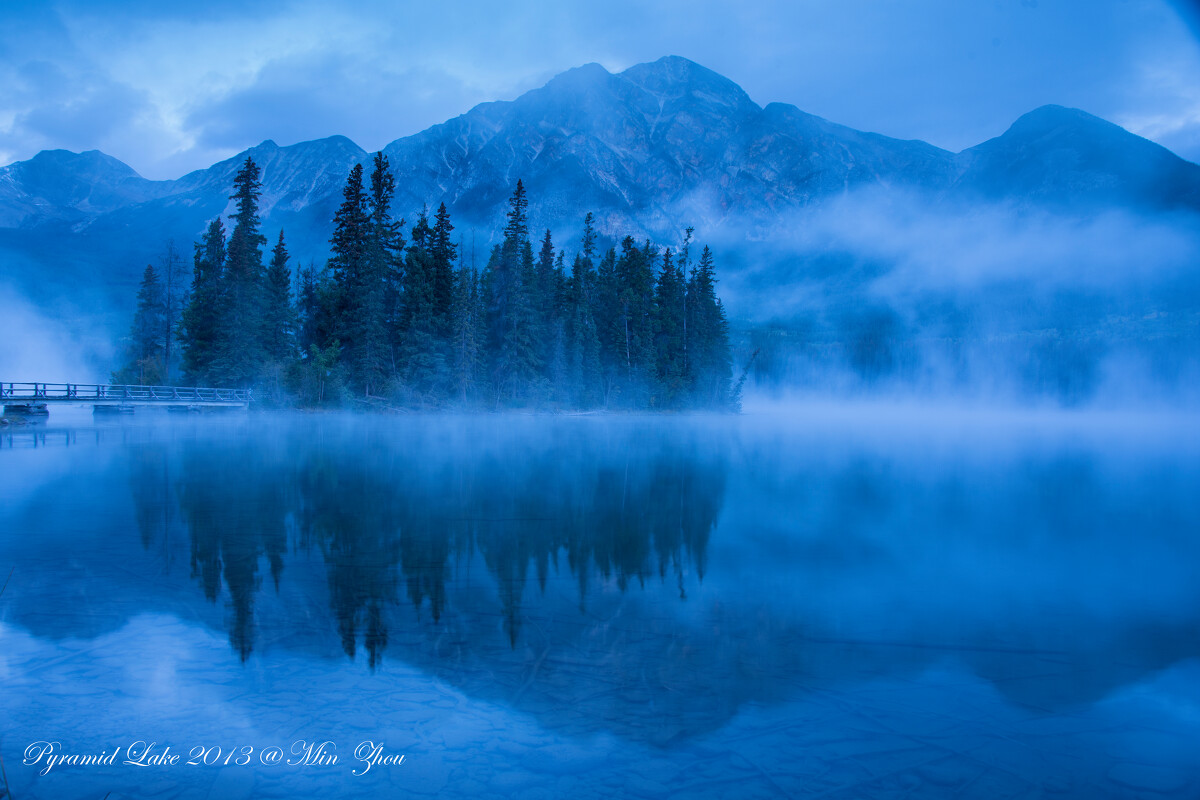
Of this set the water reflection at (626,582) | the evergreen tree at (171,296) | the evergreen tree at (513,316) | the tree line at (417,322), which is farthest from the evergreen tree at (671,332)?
the water reflection at (626,582)

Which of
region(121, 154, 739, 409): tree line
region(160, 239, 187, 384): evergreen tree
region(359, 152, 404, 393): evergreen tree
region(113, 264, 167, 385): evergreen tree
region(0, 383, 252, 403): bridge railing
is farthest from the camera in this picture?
region(113, 264, 167, 385): evergreen tree

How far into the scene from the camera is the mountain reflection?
9023mm

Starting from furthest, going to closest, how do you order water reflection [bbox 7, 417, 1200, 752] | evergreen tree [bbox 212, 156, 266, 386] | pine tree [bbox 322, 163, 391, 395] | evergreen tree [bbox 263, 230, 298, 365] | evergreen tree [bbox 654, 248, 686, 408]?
evergreen tree [bbox 654, 248, 686, 408] → evergreen tree [bbox 263, 230, 298, 365] → pine tree [bbox 322, 163, 391, 395] → evergreen tree [bbox 212, 156, 266, 386] → water reflection [bbox 7, 417, 1200, 752]

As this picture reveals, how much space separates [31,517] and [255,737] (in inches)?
471

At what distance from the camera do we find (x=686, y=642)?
7773 millimetres

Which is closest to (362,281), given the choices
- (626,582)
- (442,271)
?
(442,271)

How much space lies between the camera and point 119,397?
47812mm

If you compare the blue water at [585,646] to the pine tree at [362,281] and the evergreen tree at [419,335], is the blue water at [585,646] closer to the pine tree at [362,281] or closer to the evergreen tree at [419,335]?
the pine tree at [362,281]

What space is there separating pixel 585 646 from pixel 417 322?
188ft

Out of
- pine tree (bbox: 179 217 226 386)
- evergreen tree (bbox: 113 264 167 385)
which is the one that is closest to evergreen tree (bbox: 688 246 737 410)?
pine tree (bbox: 179 217 226 386)

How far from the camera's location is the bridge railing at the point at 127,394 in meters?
41.0

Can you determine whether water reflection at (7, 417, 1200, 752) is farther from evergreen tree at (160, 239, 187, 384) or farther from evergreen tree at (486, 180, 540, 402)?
evergreen tree at (160, 239, 187, 384)

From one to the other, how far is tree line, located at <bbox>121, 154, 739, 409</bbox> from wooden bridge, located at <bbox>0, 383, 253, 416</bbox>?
2.71 meters

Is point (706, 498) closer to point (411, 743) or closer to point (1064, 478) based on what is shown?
point (411, 743)
